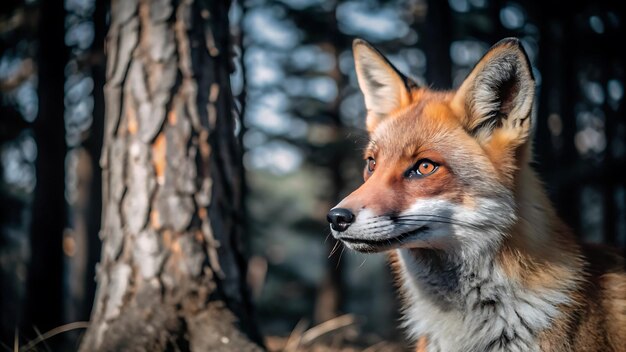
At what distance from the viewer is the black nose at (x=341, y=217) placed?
296 centimetres

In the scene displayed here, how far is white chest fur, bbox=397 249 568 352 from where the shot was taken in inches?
118

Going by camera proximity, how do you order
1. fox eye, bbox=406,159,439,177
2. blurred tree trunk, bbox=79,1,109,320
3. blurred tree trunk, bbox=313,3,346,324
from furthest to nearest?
blurred tree trunk, bbox=313,3,346,324 → blurred tree trunk, bbox=79,1,109,320 → fox eye, bbox=406,159,439,177

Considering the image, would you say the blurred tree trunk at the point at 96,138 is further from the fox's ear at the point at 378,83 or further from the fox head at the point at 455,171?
the fox head at the point at 455,171

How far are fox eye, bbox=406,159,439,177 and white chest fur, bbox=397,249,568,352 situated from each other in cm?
55

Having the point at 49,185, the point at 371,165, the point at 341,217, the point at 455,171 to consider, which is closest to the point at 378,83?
the point at 371,165

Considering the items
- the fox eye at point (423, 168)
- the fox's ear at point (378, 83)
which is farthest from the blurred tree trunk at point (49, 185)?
the fox eye at point (423, 168)

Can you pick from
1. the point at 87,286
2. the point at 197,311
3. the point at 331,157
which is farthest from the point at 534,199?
the point at 331,157

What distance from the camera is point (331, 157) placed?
15.1 meters

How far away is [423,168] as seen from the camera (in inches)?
128

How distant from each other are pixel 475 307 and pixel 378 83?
1.92m

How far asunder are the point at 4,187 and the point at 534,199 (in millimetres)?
12583

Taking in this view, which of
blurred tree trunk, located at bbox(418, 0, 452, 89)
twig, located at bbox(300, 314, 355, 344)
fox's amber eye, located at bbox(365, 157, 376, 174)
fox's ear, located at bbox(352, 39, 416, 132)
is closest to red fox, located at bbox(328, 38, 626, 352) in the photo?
fox's amber eye, located at bbox(365, 157, 376, 174)

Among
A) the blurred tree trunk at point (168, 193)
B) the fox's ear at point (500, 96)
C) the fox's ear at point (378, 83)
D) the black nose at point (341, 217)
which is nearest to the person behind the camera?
the black nose at point (341, 217)

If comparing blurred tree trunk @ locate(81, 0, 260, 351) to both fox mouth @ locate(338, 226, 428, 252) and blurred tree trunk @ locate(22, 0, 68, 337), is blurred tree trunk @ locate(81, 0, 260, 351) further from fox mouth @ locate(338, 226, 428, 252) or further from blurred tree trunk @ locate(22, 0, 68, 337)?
blurred tree trunk @ locate(22, 0, 68, 337)
